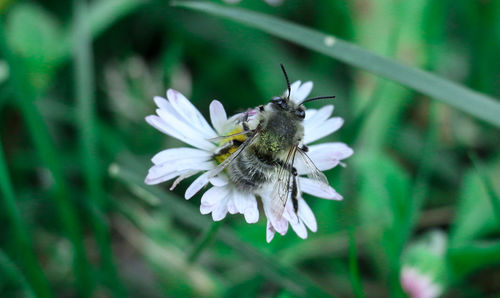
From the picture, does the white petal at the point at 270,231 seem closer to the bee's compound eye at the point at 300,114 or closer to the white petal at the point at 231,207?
the white petal at the point at 231,207

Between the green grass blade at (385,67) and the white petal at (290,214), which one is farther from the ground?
the green grass blade at (385,67)

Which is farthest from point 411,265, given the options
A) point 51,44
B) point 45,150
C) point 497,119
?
point 51,44

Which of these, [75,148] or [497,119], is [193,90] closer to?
[75,148]

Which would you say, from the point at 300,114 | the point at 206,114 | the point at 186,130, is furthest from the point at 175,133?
the point at 206,114

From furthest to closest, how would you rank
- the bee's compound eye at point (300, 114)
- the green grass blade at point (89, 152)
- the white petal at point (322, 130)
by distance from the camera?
the green grass blade at point (89, 152), the white petal at point (322, 130), the bee's compound eye at point (300, 114)

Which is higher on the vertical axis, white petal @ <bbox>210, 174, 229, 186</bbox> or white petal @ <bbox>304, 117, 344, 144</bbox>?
white petal @ <bbox>304, 117, 344, 144</bbox>

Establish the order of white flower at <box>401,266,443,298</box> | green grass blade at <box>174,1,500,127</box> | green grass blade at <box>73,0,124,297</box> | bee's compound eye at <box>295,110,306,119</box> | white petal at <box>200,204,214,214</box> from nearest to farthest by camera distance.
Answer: white petal at <box>200,204,214,214</box>, bee's compound eye at <box>295,110,306,119</box>, green grass blade at <box>174,1,500,127</box>, green grass blade at <box>73,0,124,297</box>, white flower at <box>401,266,443,298</box>

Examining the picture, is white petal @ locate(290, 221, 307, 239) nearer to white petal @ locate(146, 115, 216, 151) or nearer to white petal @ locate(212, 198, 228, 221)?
white petal @ locate(212, 198, 228, 221)

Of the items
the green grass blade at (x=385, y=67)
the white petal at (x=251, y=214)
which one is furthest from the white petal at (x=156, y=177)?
the green grass blade at (x=385, y=67)

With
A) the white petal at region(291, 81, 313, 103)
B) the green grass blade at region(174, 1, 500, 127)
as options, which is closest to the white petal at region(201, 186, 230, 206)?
the white petal at region(291, 81, 313, 103)
